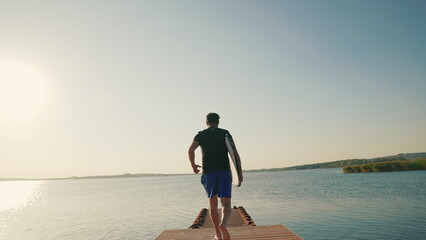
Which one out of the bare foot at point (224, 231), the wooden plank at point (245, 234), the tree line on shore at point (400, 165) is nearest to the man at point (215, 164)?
the bare foot at point (224, 231)

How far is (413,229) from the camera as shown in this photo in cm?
1748

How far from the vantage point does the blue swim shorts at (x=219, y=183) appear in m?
6.34

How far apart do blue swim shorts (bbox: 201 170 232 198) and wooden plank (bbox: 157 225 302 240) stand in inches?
86.2

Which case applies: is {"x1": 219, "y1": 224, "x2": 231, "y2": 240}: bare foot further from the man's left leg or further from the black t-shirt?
the black t-shirt

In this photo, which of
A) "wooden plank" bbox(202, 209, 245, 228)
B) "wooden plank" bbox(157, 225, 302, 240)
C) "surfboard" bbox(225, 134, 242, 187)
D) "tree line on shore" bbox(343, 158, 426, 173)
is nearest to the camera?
"surfboard" bbox(225, 134, 242, 187)

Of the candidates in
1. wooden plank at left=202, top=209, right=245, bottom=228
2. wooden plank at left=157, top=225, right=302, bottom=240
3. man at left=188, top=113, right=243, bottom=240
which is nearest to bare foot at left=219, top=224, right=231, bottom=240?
man at left=188, top=113, right=243, bottom=240

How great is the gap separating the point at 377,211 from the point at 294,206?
7608 mm

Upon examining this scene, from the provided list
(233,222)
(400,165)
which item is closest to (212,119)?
(233,222)

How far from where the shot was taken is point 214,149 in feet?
21.0

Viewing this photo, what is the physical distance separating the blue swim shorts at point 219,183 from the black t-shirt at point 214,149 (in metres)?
0.11

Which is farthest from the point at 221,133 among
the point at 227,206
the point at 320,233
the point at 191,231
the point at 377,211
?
the point at 377,211

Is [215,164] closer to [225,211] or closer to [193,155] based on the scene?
[193,155]

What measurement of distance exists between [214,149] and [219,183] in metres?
0.74

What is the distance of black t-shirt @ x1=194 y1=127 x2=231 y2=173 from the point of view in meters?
6.38
